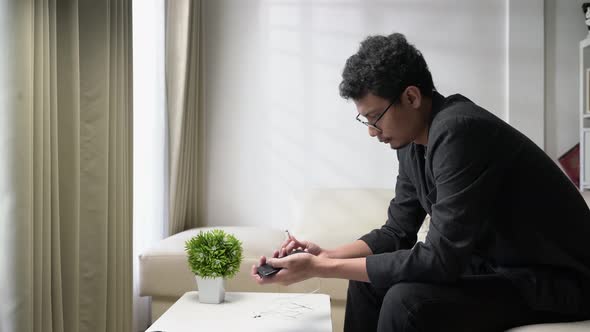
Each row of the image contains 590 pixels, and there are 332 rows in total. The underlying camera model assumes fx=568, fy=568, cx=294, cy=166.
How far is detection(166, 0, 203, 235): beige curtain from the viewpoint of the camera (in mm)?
3246

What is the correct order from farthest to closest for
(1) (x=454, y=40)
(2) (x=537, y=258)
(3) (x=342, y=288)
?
(1) (x=454, y=40) < (3) (x=342, y=288) < (2) (x=537, y=258)

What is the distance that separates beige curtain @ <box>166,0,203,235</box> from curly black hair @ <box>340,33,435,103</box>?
1969mm

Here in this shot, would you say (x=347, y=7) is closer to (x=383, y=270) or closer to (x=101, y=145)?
(x=101, y=145)

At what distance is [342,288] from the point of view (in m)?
2.53

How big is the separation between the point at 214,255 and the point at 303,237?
3.66ft

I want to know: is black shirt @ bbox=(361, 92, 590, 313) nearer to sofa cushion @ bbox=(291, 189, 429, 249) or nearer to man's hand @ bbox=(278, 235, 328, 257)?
man's hand @ bbox=(278, 235, 328, 257)

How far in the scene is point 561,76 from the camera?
3418mm

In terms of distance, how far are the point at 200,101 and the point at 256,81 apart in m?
0.37

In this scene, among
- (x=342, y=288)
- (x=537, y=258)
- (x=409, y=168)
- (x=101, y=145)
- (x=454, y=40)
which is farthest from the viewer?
(x=454, y=40)

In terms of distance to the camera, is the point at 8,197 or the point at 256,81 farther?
the point at 256,81

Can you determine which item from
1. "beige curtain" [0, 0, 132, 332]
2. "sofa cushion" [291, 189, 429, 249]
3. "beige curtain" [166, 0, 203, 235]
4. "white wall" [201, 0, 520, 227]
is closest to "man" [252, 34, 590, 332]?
"beige curtain" [0, 0, 132, 332]

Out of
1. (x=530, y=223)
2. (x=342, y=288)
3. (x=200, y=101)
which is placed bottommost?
(x=342, y=288)

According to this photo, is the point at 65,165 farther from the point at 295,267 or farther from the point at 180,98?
the point at 180,98

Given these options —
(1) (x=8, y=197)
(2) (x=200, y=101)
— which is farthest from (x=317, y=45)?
(1) (x=8, y=197)
